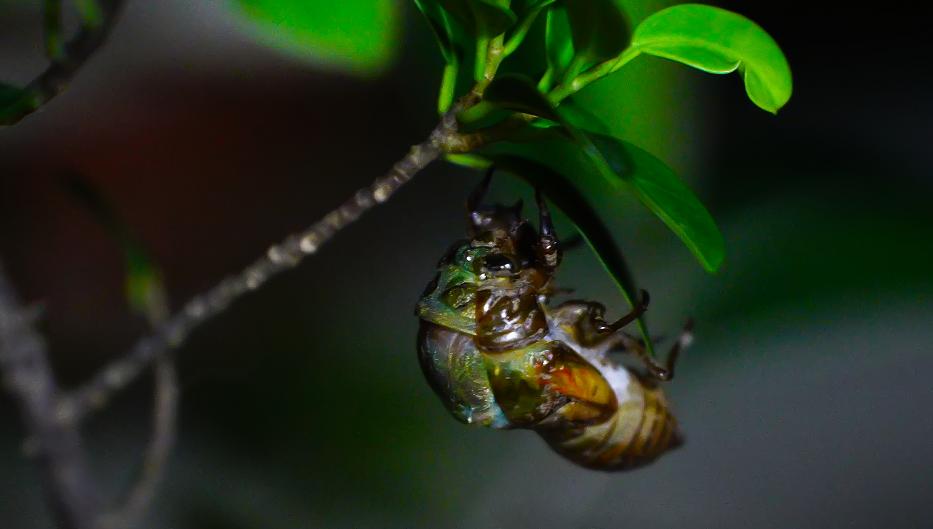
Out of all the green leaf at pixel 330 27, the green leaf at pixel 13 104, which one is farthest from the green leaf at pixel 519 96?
the green leaf at pixel 13 104

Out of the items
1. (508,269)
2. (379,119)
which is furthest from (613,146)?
(379,119)

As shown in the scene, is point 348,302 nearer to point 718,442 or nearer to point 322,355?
point 322,355

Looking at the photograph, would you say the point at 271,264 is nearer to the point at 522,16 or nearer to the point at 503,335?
the point at 503,335

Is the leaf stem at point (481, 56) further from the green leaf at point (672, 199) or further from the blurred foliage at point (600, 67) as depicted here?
the green leaf at point (672, 199)

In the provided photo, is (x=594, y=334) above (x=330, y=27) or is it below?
below

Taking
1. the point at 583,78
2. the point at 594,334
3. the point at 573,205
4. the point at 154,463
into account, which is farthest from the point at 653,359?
the point at 154,463

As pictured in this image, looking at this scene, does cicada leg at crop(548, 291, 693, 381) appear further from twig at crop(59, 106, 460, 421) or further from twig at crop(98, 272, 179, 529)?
twig at crop(98, 272, 179, 529)
